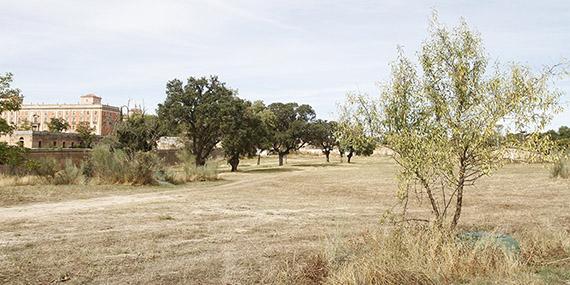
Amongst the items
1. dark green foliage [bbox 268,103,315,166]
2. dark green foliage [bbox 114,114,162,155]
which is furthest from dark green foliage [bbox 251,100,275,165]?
dark green foliage [bbox 114,114,162,155]

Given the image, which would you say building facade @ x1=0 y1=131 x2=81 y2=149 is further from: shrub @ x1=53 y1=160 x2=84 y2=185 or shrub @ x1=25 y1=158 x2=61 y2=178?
shrub @ x1=53 y1=160 x2=84 y2=185

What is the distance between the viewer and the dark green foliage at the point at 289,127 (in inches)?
2527

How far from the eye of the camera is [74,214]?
14531 millimetres

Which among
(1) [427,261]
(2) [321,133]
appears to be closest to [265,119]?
(2) [321,133]

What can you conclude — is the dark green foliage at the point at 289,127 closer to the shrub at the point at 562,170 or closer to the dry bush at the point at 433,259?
the shrub at the point at 562,170

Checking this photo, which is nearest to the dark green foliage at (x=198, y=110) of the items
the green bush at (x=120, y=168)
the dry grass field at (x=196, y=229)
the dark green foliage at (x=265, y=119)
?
the dark green foliage at (x=265, y=119)

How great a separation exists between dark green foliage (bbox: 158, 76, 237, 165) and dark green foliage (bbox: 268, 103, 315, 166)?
1844 centimetres

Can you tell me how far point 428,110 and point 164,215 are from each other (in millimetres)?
8816

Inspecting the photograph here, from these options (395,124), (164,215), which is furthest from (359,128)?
(164,215)

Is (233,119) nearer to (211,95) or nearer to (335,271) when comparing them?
(211,95)

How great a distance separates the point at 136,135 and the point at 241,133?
1011cm

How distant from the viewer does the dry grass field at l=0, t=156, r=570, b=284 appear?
789cm

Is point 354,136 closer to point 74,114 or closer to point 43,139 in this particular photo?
point 43,139

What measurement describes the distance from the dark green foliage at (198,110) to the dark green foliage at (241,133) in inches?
22.1
